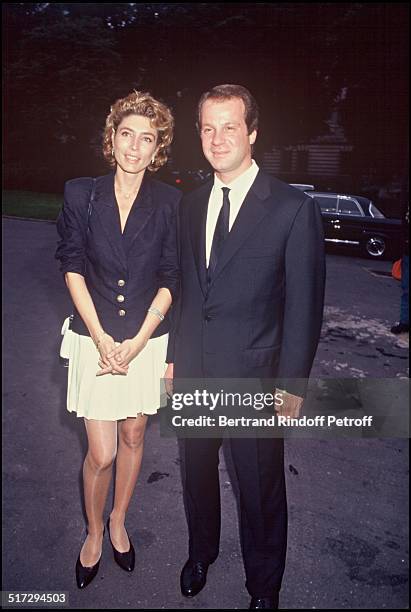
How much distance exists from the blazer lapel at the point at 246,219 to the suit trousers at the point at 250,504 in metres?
0.83

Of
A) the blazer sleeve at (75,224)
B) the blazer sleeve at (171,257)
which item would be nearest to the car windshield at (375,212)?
the blazer sleeve at (171,257)

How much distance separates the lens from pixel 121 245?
212cm

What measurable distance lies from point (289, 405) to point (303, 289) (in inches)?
20.7

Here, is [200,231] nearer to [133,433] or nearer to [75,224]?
[75,224]

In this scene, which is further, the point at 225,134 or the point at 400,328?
the point at 400,328

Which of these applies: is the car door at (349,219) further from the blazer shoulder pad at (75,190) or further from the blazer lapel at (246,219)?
the blazer shoulder pad at (75,190)

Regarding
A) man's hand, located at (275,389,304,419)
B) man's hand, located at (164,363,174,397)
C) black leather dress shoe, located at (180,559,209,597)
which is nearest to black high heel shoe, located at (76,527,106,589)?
black leather dress shoe, located at (180,559,209,597)

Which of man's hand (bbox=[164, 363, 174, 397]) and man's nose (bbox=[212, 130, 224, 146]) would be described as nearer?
man's nose (bbox=[212, 130, 224, 146])

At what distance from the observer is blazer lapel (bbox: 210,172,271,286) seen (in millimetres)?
1945

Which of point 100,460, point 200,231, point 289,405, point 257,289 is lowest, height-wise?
point 100,460

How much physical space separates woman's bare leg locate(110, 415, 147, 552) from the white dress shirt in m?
1.07

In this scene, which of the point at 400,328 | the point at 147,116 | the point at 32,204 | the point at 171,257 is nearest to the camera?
the point at 147,116

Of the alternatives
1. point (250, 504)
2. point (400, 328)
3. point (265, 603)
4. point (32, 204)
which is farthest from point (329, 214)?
point (32, 204)

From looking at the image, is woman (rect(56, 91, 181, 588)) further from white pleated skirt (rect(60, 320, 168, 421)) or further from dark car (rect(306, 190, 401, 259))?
dark car (rect(306, 190, 401, 259))
